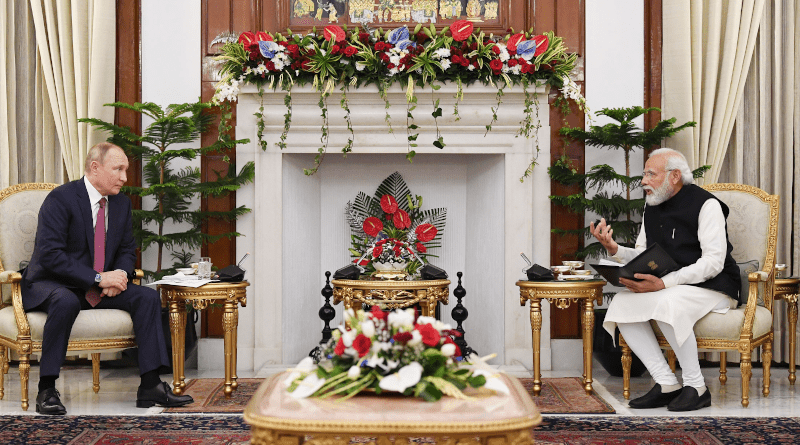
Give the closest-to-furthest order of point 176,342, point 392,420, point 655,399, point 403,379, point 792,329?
point 392,420
point 403,379
point 655,399
point 176,342
point 792,329

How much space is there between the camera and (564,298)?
437cm

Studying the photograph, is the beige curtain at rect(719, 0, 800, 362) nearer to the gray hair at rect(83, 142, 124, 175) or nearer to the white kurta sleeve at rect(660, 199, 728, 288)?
the white kurta sleeve at rect(660, 199, 728, 288)

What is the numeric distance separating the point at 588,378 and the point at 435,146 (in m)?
2.02

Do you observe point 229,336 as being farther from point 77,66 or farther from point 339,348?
point 77,66

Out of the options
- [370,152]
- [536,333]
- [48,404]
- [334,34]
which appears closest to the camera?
[48,404]

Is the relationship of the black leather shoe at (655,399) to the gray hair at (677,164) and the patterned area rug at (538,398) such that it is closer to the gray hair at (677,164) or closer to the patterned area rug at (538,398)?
the patterned area rug at (538,398)

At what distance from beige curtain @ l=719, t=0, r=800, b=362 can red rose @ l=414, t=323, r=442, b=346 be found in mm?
3813

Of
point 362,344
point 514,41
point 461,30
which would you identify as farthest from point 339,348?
point 514,41

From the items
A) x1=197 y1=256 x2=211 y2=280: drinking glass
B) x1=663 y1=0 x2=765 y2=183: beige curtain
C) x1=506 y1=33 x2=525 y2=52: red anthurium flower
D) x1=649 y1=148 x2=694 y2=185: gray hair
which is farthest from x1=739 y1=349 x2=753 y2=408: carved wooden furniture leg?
x1=197 y1=256 x2=211 y2=280: drinking glass

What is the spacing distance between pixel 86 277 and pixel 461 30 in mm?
2986

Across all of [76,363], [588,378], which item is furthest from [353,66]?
[76,363]

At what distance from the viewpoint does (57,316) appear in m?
3.81

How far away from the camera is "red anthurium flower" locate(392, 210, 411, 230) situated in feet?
18.0

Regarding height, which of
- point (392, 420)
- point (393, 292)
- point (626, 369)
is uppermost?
point (393, 292)
